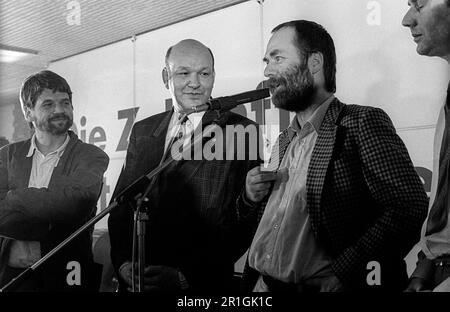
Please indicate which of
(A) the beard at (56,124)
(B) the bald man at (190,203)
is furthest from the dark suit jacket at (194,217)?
(A) the beard at (56,124)

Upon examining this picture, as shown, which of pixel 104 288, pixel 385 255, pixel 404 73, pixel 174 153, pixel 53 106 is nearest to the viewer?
pixel 385 255

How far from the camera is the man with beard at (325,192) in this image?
120 centimetres

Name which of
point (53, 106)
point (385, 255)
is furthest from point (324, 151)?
point (53, 106)

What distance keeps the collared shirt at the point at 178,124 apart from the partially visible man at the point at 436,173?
2.12 ft

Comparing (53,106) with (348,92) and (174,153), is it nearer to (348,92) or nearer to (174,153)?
(174,153)

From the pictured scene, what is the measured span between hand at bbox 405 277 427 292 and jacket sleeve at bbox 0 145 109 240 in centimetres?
111

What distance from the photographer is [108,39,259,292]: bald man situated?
1.58m

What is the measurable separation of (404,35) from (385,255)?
60 cm

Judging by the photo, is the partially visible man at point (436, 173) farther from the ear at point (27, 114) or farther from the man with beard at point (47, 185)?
the ear at point (27, 114)

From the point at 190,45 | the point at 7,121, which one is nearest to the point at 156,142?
the point at 190,45

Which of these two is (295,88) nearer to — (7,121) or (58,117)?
(58,117)

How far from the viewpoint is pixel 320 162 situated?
1291 millimetres

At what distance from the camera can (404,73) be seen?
1354mm
